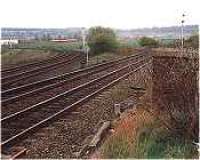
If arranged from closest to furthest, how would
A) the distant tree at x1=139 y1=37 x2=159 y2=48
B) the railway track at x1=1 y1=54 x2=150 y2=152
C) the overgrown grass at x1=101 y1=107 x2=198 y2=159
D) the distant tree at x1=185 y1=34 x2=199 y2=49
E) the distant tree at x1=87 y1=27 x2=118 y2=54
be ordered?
the overgrown grass at x1=101 y1=107 x2=198 y2=159, the railway track at x1=1 y1=54 x2=150 y2=152, the distant tree at x1=185 y1=34 x2=199 y2=49, the distant tree at x1=87 y1=27 x2=118 y2=54, the distant tree at x1=139 y1=37 x2=159 y2=48

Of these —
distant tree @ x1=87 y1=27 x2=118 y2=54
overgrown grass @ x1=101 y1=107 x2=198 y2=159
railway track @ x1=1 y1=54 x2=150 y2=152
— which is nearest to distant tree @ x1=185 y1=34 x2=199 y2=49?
overgrown grass @ x1=101 y1=107 x2=198 y2=159

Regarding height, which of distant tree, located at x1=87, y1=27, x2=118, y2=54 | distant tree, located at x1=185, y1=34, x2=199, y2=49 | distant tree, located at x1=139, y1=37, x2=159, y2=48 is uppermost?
distant tree, located at x1=185, y1=34, x2=199, y2=49

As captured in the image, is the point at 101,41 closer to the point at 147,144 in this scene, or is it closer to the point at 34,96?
the point at 34,96

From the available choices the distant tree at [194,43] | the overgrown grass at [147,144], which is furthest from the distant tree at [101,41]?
the overgrown grass at [147,144]

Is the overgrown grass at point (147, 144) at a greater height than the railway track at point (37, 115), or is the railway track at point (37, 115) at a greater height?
the overgrown grass at point (147, 144)

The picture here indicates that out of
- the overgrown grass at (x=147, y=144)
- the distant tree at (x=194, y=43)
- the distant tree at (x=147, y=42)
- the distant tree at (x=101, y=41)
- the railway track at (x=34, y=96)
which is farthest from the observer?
the distant tree at (x=147, y=42)

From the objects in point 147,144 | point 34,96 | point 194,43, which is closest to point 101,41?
point 194,43

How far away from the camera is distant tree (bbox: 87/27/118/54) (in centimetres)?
5100

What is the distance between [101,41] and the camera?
168 ft

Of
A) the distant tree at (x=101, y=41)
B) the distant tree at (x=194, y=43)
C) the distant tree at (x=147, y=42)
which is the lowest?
the distant tree at (x=147, y=42)

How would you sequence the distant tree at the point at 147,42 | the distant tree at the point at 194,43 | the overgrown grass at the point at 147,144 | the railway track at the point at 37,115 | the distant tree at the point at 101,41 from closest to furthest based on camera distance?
the overgrown grass at the point at 147,144, the railway track at the point at 37,115, the distant tree at the point at 194,43, the distant tree at the point at 101,41, the distant tree at the point at 147,42

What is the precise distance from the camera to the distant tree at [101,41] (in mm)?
51000

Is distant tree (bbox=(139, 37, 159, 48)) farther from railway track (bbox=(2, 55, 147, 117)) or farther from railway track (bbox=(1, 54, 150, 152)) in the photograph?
railway track (bbox=(1, 54, 150, 152))

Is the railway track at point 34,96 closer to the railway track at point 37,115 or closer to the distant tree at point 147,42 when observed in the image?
the railway track at point 37,115
